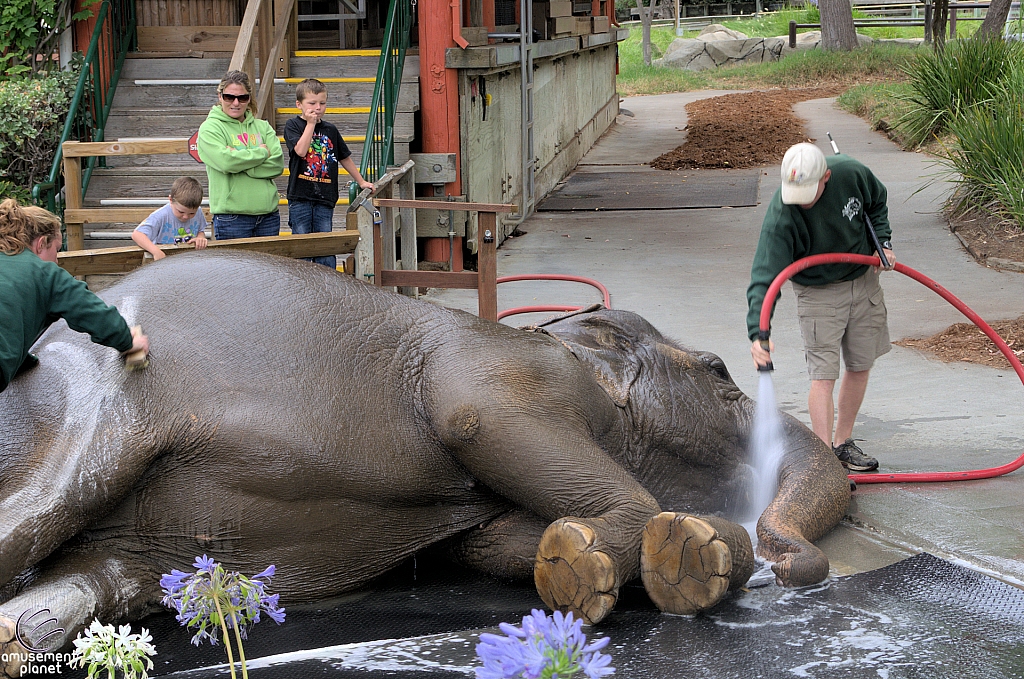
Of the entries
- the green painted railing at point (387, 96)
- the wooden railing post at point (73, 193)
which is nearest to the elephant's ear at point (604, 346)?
the green painted railing at point (387, 96)

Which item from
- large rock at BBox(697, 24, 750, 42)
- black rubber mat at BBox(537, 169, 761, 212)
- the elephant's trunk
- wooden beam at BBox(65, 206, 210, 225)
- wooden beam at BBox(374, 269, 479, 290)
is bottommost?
the elephant's trunk

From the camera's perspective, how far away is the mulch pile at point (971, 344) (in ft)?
22.6

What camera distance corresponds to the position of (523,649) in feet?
4.66

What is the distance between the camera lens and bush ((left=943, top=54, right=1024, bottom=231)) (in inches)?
399

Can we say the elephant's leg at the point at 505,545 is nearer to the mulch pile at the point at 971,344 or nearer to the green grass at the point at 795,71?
the mulch pile at the point at 971,344

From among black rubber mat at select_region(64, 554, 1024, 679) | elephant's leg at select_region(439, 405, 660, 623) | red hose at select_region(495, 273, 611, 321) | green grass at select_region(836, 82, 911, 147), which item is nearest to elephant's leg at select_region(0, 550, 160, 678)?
black rubber mat at select_region(64, 554, 1024, 679)

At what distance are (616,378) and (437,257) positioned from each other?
6064 millimetres

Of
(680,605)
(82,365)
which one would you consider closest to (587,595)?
(680,605)

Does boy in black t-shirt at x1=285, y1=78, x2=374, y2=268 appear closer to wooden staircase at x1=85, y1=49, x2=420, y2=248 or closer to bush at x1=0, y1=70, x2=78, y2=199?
wooden staircase at x1=85, y1=49, x2=420, y2=248

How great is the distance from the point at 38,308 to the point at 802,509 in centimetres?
257

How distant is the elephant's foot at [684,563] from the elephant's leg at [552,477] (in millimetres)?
100

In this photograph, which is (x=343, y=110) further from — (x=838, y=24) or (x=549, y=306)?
(x=838, y=24)
